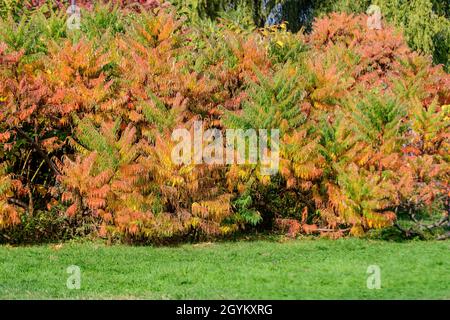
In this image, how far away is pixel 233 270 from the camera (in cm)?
948

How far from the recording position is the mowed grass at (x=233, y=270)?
831cm

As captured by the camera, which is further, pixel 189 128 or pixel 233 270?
pixel 189 128

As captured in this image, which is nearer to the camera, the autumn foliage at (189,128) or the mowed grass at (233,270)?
the mowed grass at (233,270)

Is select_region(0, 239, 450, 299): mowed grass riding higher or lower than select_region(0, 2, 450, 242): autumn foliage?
lower

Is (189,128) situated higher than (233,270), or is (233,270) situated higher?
(189,128)

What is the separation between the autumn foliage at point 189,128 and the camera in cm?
1129

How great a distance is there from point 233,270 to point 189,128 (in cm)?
282

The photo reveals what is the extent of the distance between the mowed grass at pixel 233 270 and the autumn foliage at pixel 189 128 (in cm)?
55

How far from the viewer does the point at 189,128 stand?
11.6 metres

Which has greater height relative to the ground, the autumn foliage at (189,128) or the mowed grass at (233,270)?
the autumn foliage at (189,128)

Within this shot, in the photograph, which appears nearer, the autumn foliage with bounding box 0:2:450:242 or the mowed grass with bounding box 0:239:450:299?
the mowed grass with bounding box 0:239:450:299

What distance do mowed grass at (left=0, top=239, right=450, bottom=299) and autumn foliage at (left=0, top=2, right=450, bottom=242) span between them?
0.55 meters

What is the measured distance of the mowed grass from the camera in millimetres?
8312
